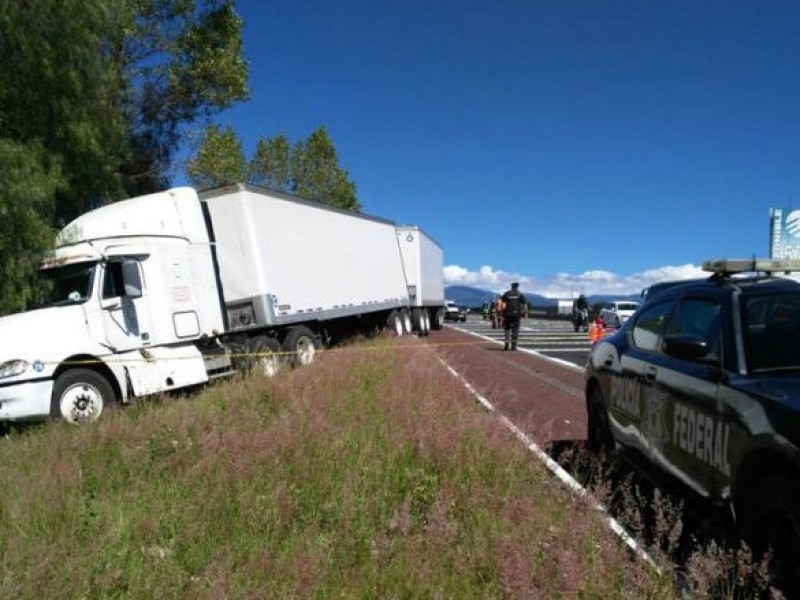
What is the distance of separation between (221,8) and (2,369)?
545 inches

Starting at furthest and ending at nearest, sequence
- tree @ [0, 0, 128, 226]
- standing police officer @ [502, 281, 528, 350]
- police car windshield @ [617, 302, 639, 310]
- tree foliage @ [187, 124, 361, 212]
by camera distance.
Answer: tree foliage @ [187, 124, 361, 212] → police car windshield @ [617, 302, 639, 310] → standing police officer @ [502, 281, 528, 350] → tree @ [0, 0, 128, 226]

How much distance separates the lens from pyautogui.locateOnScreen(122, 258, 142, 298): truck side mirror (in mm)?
9914

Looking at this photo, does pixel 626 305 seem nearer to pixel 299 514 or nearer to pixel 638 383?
pixel 638 383

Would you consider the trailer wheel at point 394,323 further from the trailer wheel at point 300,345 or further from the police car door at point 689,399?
the police car door at point 689,399

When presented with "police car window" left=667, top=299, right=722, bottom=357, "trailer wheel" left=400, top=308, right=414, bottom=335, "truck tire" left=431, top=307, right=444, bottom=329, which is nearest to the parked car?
"truck tire" left=431, top=307, right=444, bottom=329

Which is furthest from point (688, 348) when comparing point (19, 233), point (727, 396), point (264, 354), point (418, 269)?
point (418, 269)

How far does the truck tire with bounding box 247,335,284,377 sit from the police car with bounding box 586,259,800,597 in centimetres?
796

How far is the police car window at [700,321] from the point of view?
403cm

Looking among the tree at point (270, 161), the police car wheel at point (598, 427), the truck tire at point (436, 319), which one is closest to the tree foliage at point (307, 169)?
the tree at point (270, 161)

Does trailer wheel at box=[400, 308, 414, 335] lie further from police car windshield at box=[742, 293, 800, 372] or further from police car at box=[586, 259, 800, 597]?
police car windshield at box=[742, 293, 800, 372]

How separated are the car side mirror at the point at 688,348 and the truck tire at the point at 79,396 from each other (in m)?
7.03

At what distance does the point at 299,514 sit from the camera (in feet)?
14.2

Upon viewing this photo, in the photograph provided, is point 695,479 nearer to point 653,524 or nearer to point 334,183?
point 653,524

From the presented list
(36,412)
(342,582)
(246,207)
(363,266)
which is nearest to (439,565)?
(342,582)
